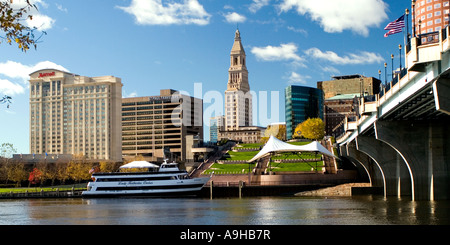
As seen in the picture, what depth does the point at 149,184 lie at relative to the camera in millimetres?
91562

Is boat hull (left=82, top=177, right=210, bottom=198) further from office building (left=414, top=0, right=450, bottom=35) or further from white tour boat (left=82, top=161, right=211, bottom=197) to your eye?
Result: office building (left=414, top=0, right=450, bottom=35)

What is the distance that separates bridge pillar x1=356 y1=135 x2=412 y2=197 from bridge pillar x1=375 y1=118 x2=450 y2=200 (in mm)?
11213

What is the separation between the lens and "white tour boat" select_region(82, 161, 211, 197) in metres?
90.4

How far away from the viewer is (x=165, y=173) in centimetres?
9131

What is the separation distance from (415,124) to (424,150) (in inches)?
105

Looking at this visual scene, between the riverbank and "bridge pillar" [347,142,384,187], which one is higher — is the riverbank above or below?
below

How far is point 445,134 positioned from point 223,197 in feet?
128

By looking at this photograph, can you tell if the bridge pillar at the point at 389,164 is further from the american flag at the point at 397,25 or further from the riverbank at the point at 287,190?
the american flag at the point at 397,25

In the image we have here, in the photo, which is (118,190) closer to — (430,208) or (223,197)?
(223,197)

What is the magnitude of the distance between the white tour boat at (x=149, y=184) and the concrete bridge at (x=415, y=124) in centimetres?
2698

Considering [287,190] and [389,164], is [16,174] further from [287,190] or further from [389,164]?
[389,164]

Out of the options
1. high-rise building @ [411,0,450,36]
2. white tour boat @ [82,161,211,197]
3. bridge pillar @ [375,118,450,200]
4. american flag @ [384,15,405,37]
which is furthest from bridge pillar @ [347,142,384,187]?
high-rise building @ [411,0,450,36]

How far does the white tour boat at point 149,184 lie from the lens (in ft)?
297
